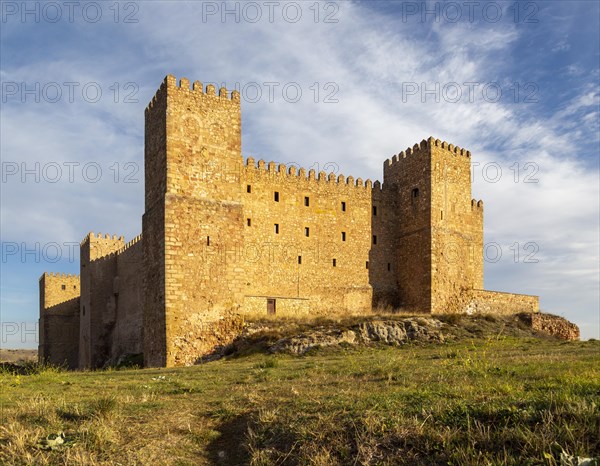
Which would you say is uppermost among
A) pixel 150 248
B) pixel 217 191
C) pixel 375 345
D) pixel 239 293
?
pixel 217 191

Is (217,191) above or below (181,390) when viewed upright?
above

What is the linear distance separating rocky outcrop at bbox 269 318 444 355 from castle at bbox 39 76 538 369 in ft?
11.5

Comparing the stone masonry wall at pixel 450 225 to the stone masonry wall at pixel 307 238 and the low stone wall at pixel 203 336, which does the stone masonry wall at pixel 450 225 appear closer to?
the stone masonry wall at pixel 307 238

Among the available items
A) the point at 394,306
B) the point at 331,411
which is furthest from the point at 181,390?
the point at 394,306

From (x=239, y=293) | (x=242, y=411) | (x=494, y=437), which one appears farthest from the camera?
(x=239, y=293)

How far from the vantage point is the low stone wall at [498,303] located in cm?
2995

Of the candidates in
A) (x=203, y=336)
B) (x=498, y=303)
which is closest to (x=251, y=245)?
(x=203, y=336)

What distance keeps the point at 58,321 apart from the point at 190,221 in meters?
25.5

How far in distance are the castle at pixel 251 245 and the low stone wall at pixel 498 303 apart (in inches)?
3.6

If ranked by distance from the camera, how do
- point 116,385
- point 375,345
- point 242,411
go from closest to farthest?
point 242,411, point 116,385, point 375,345

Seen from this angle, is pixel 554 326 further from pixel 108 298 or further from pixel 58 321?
pixel 58 321

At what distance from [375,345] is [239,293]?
20.2ft

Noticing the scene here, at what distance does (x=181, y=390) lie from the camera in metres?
10.9

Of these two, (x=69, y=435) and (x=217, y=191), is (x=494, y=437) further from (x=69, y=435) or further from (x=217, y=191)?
(x=217, y=191)
